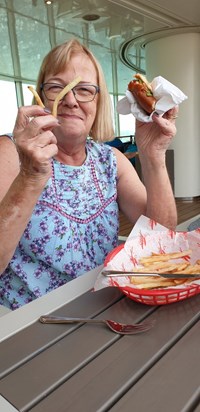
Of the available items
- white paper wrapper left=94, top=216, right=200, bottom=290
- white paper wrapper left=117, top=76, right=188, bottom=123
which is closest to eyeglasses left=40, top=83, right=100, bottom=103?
white paper wrapper left=117, top=76, right=188, bottom=123

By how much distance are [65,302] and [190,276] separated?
27 cm

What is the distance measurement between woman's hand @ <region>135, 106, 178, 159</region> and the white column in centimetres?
474

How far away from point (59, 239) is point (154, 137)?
1.52 ft

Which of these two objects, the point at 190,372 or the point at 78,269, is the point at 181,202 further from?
the point at 190,372

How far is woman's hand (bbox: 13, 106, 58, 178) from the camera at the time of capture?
2.46 feet

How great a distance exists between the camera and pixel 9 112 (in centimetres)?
910

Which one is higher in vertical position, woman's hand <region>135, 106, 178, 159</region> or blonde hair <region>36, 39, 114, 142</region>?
blonde hair <region>36, 39, 114, 142</region>

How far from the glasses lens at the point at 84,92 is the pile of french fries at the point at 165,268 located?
1.84 ft

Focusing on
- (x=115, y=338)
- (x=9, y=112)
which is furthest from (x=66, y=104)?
(x=9, y=112)

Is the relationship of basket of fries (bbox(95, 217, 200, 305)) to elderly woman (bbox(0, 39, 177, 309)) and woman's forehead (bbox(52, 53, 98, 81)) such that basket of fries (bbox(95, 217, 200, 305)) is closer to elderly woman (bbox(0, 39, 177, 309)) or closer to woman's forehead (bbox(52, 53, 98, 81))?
elderly woman (bbox(0, 39, 177, 309))

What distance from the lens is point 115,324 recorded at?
653 mm

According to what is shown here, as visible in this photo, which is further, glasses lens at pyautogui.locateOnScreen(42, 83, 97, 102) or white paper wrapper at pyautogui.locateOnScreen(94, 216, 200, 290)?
glasses lens at pyautogui.locateOnScreen(42, 83, 97, 102)

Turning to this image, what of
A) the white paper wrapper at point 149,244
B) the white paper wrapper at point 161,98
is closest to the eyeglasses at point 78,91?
the white paper wrapper at point 161,98

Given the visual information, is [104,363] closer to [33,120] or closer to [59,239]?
[33,120]
